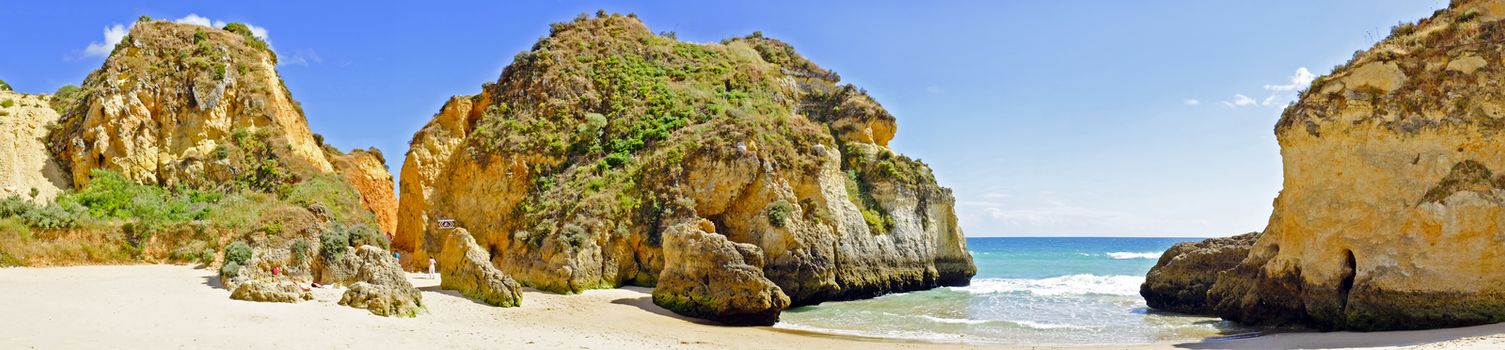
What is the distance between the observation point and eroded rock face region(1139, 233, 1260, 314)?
22.6m

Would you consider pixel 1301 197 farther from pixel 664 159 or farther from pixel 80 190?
pixel 80 190

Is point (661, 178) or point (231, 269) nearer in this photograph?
point (231, 269)

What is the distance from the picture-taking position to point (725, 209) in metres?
27.0

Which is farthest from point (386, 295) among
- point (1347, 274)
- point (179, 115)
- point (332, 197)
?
point (179, 115)

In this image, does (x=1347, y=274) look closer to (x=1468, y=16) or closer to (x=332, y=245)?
(x=1468, y=16)

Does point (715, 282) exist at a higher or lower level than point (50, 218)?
lower

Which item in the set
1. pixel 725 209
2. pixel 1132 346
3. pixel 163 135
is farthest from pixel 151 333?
pixel 163 135

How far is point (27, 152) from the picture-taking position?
26750mm

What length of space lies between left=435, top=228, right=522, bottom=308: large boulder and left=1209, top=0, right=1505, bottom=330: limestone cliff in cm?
1675

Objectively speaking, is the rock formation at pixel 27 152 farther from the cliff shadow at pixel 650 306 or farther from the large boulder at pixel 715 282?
the large boulder at pixel 715 282

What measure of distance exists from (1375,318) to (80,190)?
114 ft

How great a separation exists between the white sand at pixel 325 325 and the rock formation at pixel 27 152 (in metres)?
7.47

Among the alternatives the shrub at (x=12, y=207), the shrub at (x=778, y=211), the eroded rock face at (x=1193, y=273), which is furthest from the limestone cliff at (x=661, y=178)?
the shrub at (x=12, y=207)

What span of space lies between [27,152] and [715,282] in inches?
926
